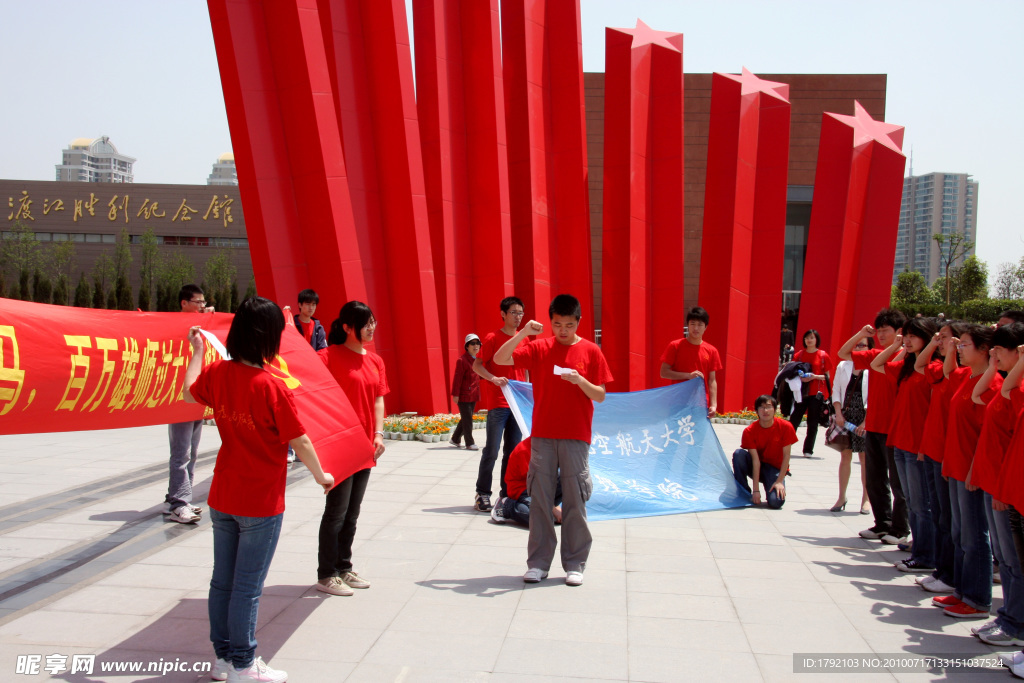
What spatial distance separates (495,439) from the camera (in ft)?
21.2

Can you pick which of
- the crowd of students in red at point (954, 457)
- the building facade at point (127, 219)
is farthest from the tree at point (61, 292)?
the crowd of students in red at point (954, 457)

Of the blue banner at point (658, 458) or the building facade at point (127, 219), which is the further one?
the building facade at point (127, 219)

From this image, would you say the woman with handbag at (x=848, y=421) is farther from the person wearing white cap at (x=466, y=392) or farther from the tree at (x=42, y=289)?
the tree at (x=42, y=289)

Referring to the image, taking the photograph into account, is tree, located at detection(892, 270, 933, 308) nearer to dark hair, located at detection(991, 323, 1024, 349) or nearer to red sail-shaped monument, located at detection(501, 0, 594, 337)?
red sail-shaped monument, located at detection(501, 0, 594, 337)

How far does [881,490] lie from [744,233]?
8482 mm

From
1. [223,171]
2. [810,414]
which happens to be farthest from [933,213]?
[223,171]

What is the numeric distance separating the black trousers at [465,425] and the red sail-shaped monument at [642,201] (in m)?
4.28

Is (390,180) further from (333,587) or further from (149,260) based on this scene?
(149,260)

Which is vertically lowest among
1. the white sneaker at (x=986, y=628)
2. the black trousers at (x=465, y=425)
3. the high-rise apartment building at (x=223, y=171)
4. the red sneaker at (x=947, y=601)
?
the black trousers at (x=465, y=425)

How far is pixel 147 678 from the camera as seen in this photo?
3.29m

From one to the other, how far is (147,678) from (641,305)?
11.2 meters

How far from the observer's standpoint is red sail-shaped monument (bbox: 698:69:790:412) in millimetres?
13562

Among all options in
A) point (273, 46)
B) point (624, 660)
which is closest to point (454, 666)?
point (624, 660)

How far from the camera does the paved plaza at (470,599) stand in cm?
353
